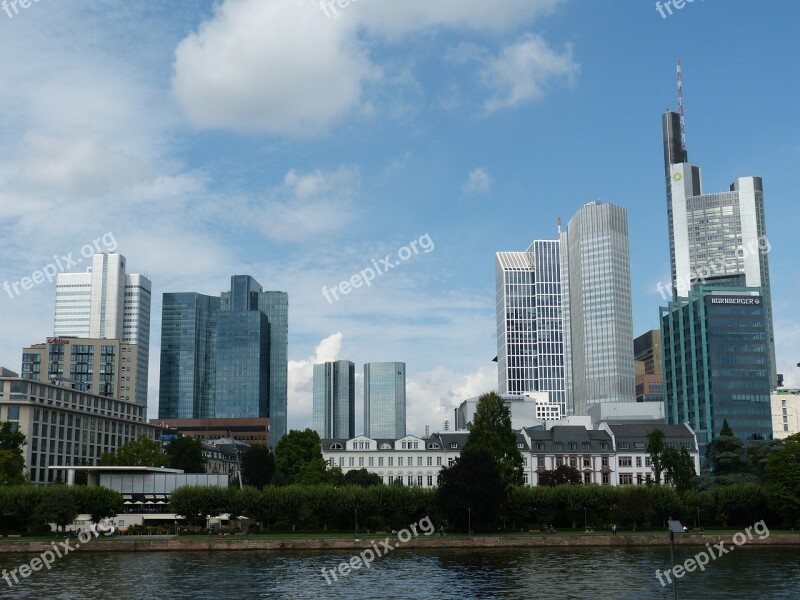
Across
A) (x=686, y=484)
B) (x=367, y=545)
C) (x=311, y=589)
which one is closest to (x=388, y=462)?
(x=686, y=484)

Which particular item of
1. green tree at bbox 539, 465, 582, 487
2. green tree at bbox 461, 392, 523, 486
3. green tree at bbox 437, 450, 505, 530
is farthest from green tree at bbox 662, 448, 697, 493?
green tree at bbox 437, 450, 505, 530

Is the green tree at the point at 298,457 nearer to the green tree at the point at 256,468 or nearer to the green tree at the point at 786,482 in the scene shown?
the green tree at the point at 256,468

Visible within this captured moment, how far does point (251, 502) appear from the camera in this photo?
117312 millimetres

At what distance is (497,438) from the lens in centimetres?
12875

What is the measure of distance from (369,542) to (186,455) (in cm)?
9131

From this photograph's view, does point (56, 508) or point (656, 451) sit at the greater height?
point (656, 451)

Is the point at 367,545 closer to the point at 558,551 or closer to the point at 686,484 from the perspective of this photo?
the point at 558,551

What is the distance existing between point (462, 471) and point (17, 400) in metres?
98.6

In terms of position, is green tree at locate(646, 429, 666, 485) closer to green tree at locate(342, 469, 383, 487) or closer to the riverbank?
the riverbank

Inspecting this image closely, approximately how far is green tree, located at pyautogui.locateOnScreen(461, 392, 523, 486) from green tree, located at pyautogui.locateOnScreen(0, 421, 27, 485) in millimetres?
64340

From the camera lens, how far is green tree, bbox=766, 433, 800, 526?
109188 millimetres

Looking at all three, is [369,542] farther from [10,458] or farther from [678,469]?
[10,458]

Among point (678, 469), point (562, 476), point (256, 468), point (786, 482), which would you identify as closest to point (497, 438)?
point (678, 469)

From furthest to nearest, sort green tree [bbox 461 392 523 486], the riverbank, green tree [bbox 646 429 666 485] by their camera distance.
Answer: green tree [bbox 646 429 666 485] → green tree [bbox 461 392 523 486] → the riverbank
